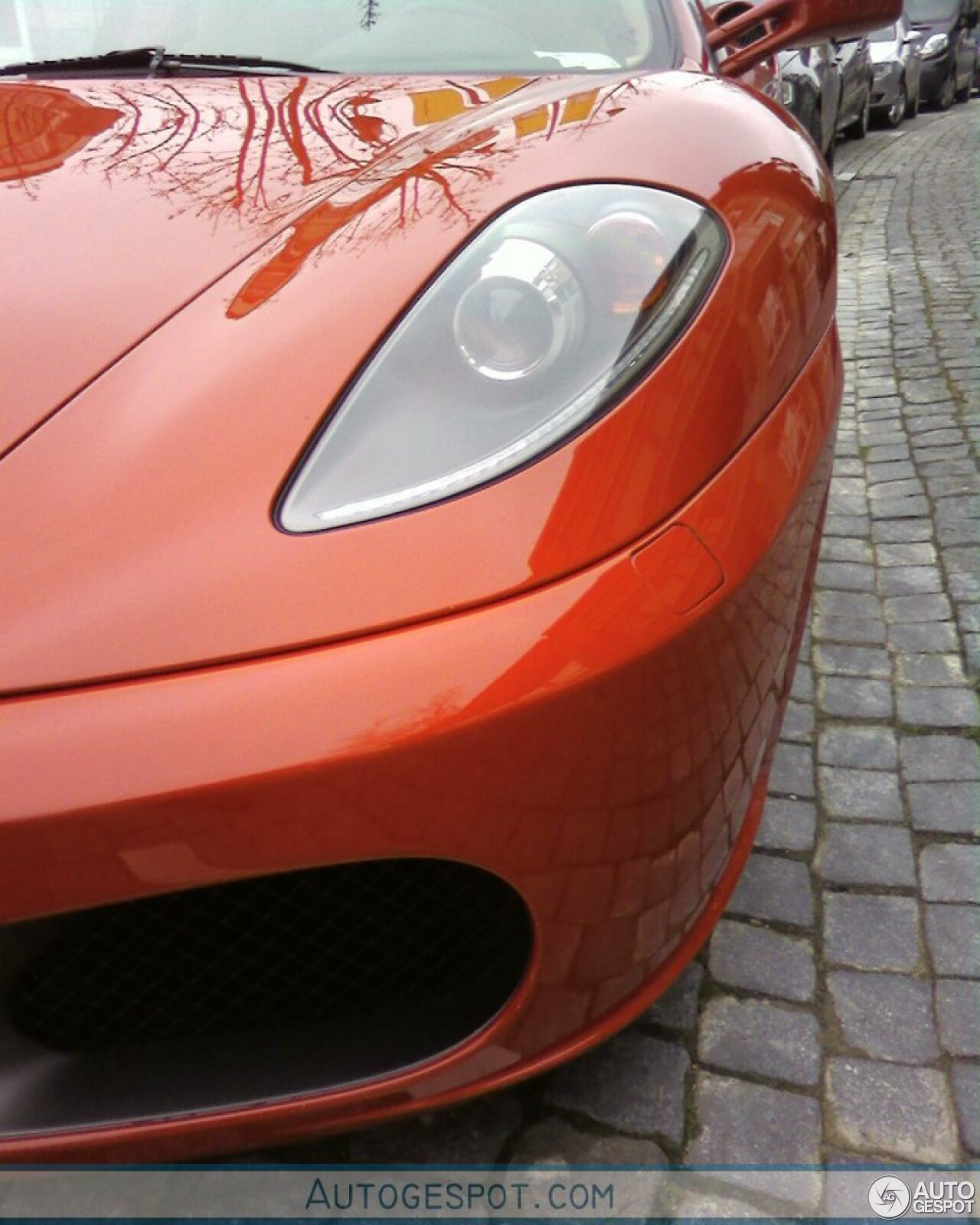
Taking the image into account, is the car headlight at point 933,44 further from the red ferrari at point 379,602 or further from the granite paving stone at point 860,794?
the red ferrari at point 379,602

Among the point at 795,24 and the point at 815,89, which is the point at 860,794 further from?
the point at 815,89

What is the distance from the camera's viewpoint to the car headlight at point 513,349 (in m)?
1.09

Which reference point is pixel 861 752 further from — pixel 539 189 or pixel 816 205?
pixel 539 189

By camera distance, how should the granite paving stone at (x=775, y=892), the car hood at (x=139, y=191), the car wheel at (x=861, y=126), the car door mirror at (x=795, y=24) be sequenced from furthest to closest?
1. the car wheel at (x=861, y=126)
2. the car door mirror at (x=795, y=24)
3. the granite paving stone at (x=775, y=892)
4. the car hood at (x=139, y=191)

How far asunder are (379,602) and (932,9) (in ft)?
63.1

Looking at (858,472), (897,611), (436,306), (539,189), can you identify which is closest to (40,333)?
(436,306)

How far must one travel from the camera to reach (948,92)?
1686 centimetres

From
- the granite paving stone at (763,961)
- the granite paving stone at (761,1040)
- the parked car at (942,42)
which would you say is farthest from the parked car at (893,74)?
the granite paving stone at (761,1040)

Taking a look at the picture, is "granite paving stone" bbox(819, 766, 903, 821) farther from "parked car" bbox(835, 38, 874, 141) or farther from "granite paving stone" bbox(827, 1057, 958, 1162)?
"parked car" bbox(835, 38, 874, 141)

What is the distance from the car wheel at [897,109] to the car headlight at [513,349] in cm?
1399

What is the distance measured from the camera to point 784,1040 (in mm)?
1572

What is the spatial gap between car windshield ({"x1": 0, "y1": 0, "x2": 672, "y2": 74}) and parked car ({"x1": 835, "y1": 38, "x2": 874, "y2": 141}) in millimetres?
7679

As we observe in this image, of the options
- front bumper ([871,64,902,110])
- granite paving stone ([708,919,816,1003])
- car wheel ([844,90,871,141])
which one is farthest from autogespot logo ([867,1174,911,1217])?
front bumper ([871,64,902,110])

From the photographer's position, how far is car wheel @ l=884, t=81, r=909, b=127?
13.4 meters
